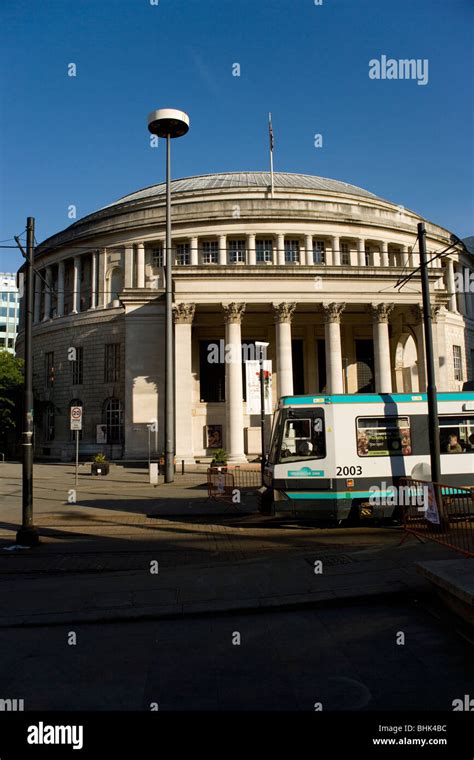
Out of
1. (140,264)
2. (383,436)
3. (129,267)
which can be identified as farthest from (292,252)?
(383,436)

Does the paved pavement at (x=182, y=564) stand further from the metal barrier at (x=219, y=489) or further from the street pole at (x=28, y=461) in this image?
the metal barrier at (x=219, y=489)

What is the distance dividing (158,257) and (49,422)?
761 inches

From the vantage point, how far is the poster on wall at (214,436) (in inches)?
1533

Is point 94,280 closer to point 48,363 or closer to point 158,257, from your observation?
point 158,257

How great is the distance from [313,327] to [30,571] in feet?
116

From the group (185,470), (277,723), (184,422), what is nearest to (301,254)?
(184,422)

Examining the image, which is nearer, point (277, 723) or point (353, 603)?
point (277, 723)

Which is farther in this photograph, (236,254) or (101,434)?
(236,254)

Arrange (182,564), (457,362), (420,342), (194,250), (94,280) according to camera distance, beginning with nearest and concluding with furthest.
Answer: (182,564), (420,342), (194,250), (457,362), (94,280)

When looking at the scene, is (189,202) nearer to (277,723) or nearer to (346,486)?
(346,486)

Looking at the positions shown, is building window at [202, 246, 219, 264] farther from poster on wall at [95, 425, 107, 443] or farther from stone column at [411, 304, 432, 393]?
stone column at [411, 304, 432, 393]

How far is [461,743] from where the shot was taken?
3.78 meters

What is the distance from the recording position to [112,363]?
44.8 meters

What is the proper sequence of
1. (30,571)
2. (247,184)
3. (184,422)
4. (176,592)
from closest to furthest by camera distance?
(176,592)
(30,571)
(184,422)
(247,184)
